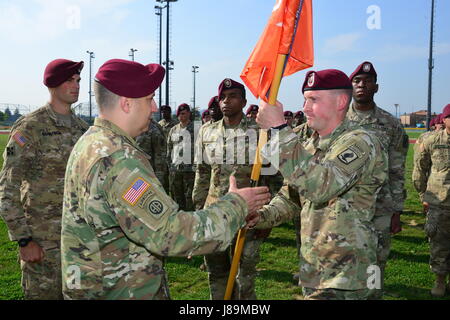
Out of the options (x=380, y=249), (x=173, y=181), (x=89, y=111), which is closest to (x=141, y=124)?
(x=380, y=249)

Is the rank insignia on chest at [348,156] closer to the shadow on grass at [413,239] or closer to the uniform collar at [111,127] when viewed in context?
the uniform collar at [111,127]

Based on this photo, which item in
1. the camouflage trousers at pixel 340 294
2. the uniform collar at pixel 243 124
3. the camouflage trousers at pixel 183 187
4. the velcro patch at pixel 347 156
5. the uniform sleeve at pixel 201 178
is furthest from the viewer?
the camouflage trousers at pixel 183 187

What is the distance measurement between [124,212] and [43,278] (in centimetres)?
248

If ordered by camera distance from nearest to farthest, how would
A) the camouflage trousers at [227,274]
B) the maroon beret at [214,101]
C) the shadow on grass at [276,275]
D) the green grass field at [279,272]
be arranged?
1. the camouflage trousers at [227,274]
2. the green grass field at [279,272]
3. the shadow on grass at [276,275]
4. the maroon beret at [214,101]

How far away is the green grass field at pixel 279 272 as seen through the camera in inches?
219

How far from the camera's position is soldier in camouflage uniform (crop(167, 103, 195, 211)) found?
32.0ft

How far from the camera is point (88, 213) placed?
2.05 metres

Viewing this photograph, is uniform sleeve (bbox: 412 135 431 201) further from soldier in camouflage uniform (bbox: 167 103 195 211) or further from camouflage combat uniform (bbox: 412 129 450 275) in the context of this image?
soldier in camouflage uniform (bbox: 167 103 195 211)

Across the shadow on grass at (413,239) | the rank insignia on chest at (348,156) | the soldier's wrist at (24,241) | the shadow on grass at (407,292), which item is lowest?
the shadow on grass at (407,292)

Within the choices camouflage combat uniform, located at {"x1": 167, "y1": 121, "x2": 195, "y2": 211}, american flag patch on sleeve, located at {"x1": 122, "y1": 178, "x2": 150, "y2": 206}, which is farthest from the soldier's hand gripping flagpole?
camouflage combat uniform, located at {"x1": 167, "y1": 121, "x2": 195, "y2": 211}

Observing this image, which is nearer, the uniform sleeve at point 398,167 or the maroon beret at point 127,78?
the maroon beret at point 127,78

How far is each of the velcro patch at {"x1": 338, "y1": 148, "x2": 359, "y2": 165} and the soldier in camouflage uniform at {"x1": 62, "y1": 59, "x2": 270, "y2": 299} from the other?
64cm

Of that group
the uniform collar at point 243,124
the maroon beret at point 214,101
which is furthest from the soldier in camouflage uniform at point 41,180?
the maroon beret at point 214,101

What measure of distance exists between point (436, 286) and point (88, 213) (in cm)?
551
